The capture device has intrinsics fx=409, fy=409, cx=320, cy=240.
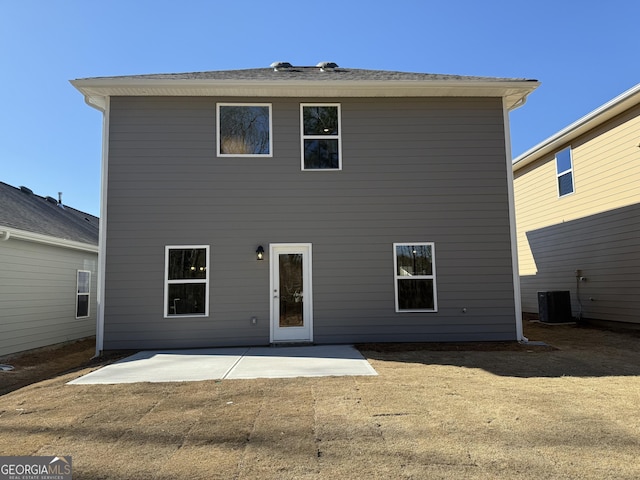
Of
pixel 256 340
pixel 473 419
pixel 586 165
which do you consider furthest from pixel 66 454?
pixel 586 165

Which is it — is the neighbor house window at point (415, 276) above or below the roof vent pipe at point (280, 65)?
below

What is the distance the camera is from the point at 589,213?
33.3 feet

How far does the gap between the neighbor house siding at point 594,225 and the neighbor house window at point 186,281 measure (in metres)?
9.00

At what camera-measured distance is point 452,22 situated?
10406 millimetres

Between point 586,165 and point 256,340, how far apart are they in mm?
9098

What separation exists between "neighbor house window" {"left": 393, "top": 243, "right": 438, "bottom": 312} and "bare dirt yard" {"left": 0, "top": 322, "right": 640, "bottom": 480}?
2.16 meters

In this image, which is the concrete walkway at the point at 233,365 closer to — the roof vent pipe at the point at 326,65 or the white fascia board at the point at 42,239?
the white fascia board at the point at 42,239

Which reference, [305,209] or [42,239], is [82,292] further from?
[305,209]

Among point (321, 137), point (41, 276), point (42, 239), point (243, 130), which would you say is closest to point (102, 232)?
point (42, 239)

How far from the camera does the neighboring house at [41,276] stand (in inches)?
312

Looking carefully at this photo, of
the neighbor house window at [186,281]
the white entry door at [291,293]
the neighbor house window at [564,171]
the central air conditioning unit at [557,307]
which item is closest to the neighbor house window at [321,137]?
the white entry door at [291,293]

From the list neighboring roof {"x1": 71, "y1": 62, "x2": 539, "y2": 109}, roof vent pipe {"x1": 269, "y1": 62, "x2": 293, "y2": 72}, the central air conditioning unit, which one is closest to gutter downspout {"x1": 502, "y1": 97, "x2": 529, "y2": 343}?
neighboring roof {"x1": 71, "y1": 62, "x2": 539, "y2": 109}

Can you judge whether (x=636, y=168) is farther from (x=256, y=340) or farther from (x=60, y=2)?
(x=60, y=2)

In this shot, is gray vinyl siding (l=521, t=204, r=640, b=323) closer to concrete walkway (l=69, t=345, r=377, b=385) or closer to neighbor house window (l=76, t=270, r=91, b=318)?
concrete walkway (l=69, t=345, r=377, b=385)
